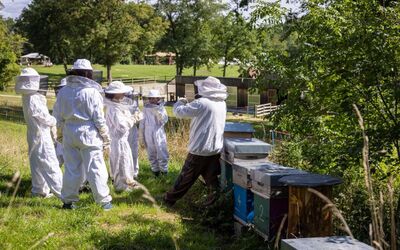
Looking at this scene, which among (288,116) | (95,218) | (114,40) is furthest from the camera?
(114,40)

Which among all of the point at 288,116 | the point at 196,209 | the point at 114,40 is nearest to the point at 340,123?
the point at 288,116

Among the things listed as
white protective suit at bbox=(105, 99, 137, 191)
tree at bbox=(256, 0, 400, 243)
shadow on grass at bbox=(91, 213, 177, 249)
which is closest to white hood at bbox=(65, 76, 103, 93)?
white protective suit at bbox=(105, 99, 137, 191)

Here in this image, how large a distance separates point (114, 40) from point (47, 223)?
3508cm

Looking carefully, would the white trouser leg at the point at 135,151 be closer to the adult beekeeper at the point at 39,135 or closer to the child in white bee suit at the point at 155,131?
the child in white bee suit at the point at 155,131

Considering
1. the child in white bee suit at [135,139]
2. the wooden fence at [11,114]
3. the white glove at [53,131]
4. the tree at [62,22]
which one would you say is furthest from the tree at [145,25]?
the white glove at [53,131]

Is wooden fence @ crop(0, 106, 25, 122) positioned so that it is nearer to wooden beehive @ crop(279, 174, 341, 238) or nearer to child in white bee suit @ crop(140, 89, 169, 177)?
child in white bee suit @ crop(140, 89, 169, 177)

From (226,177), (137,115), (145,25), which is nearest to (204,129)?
(226,177)

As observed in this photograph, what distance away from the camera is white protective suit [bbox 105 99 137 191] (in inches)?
320

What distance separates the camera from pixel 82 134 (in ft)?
21.2

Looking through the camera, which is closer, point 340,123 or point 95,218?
point 340,123

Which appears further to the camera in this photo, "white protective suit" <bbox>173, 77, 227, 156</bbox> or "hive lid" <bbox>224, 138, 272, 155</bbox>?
"white protective suit" <bbox>173, 77, 227, 156</bbox>

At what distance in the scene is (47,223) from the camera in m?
5.83

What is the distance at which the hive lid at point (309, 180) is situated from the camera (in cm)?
454

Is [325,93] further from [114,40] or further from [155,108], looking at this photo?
[114,40]
